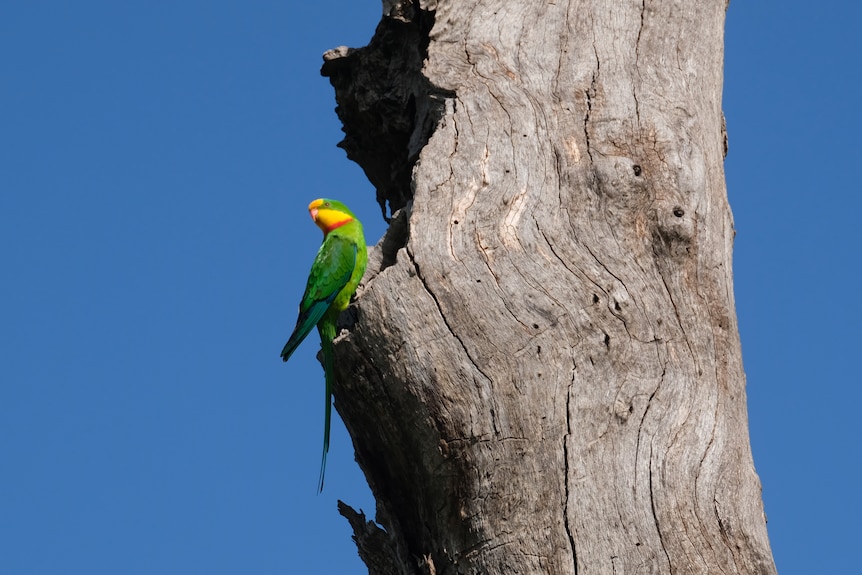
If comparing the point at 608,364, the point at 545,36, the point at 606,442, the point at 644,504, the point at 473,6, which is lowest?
the point at 644,504

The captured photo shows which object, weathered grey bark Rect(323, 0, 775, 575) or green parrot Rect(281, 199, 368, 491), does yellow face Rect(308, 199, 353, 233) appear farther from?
weathered grey bark Rect(323, 0, 775, 575)

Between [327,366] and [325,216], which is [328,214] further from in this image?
[327,366]

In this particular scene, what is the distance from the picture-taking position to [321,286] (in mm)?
4738

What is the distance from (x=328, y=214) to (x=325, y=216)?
0.02m

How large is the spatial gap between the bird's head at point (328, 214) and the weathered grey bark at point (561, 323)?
1566 mm

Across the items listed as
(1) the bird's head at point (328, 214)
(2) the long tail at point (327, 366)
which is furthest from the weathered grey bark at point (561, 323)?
(1) the bird's head at point (328, 214)

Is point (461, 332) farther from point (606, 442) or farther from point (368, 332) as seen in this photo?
point (606, 442)

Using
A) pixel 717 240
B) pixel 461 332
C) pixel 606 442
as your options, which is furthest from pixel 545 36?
pixel 606 442

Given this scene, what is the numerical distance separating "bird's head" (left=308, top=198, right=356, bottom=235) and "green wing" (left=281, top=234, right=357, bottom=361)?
0.83m

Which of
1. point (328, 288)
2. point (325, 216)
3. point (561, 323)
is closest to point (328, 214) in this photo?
point (325, 216)

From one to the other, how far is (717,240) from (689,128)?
20.8 inches

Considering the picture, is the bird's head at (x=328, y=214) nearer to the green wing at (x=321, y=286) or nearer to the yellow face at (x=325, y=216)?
the yellow face at (x=325, y=216)

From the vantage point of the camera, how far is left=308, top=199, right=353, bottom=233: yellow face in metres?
5.88

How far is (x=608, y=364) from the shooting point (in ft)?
11.5
